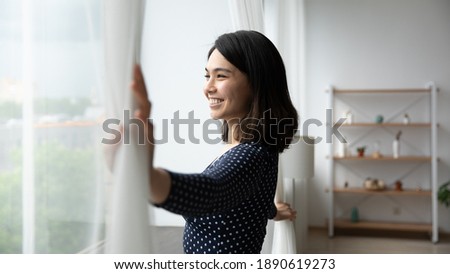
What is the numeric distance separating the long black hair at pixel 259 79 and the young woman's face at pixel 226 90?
0.01 m

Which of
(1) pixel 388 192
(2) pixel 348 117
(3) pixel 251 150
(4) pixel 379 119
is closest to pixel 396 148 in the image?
(4) pixel 379 119

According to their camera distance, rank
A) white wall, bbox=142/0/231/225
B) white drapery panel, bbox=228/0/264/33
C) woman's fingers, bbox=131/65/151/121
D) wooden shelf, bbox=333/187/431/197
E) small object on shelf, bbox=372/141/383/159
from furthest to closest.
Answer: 1. small object on shelf, bbox=372/141/383/159
2. wooden shelf, bbox=333/187/431/197
3. white wall, bbox=142/0/231/225
4. white drapery panel, bbox=228/0/264/33
5. woman's fingers, bbox=131/65/151/121

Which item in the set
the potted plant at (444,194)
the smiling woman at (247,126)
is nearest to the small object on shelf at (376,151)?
the potted plant at (444,194)

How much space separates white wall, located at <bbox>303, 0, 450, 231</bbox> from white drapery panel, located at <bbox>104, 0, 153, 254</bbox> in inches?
180

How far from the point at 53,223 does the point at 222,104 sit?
646 millimetres

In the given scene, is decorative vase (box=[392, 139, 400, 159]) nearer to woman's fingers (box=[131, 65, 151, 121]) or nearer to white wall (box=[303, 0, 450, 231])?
white wall (box=[303, 0, 450, 231])

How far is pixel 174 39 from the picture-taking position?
171 inches

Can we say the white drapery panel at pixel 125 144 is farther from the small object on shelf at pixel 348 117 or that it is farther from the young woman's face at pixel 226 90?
the small object on shelf at pixel 348 117

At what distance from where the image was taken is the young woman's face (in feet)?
3.52

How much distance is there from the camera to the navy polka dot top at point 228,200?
2.53 ft

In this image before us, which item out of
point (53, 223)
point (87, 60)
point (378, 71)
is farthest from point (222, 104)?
point (378, 71)

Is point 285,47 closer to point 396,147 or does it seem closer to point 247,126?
point 247,126

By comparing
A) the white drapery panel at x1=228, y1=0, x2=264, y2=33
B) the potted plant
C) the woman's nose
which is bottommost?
the potted plant

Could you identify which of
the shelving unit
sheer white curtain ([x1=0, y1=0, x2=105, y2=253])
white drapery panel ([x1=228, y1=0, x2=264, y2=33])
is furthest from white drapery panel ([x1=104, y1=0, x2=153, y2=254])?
the shelving unit
